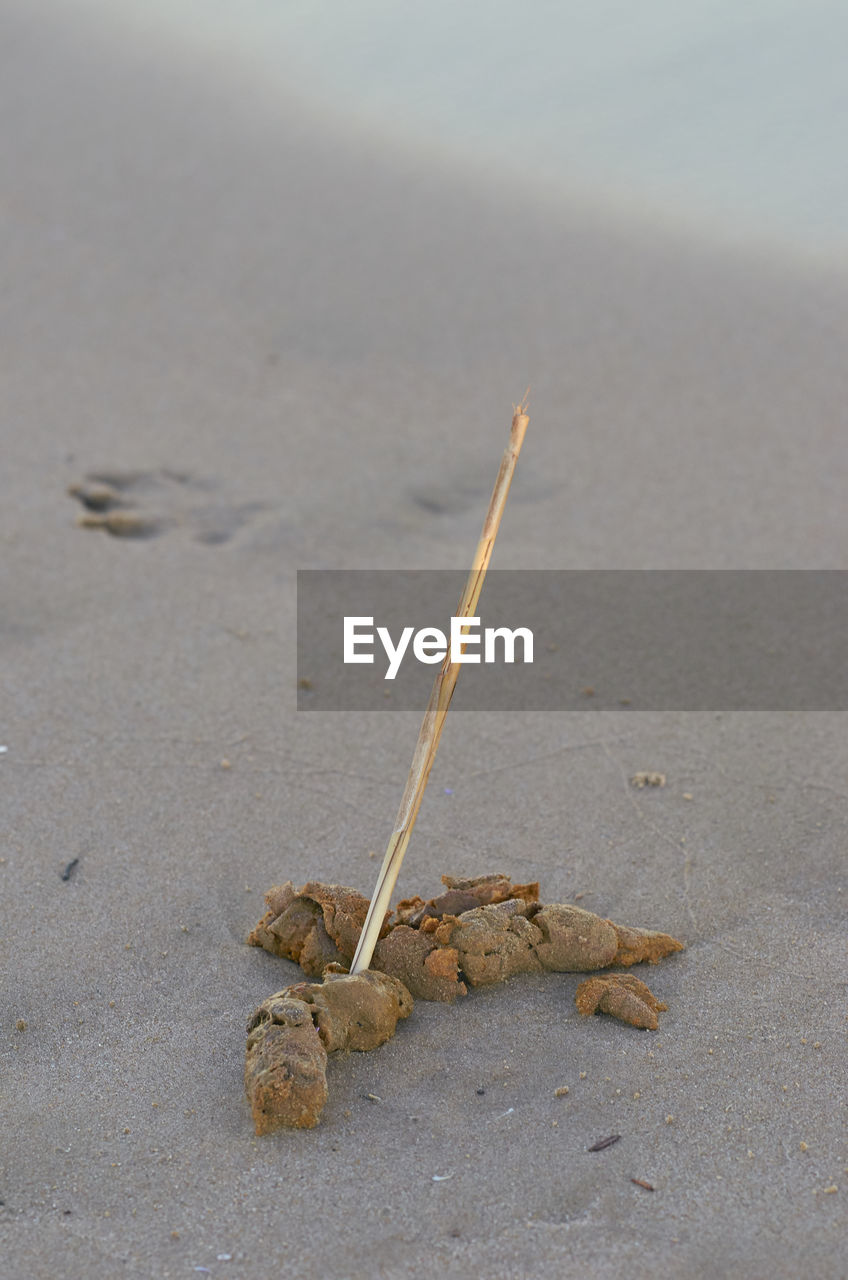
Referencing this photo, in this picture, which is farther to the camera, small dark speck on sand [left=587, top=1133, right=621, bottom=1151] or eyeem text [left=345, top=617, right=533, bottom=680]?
eyeem text [left=345, top=617, right=533, bottom=680]

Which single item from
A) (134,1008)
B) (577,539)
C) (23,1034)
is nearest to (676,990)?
(134,1008)

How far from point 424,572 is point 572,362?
140 cm

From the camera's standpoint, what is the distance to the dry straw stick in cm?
178

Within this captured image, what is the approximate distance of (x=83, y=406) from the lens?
14.5ft

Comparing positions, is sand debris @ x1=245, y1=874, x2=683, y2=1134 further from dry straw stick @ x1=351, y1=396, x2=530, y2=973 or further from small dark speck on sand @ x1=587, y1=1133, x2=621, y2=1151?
small dark speck on sand @ x1=587, y1=1133, x2=621, y2=1151

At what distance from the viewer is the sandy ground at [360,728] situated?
66.5 inches

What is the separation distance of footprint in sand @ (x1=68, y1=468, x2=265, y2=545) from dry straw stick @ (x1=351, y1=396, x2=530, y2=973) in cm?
206
